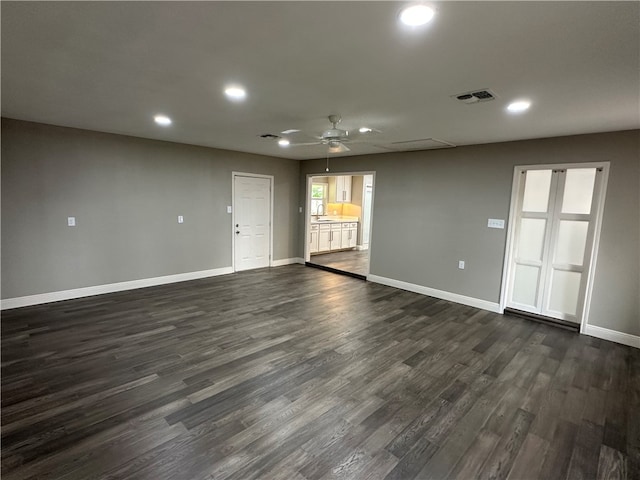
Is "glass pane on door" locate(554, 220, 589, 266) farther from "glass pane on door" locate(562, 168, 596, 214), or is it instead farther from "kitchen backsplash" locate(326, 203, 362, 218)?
"kitchen backsplash" locate(326, 203, 362, 218)

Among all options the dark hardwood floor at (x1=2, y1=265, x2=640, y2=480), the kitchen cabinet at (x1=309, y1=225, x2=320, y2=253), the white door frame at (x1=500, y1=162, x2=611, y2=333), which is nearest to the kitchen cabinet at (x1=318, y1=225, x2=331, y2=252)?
the kitchen cabinet at (x1=309, y1=225, x2=320, y2=253)

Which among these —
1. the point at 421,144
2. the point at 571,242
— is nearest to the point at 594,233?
the point at 571,242

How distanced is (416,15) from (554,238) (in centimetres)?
401

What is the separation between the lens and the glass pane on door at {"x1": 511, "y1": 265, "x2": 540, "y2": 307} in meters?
4.48

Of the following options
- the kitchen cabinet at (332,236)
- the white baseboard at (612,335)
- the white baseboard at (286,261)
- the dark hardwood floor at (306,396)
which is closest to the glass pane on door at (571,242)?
the white baseboard at (612,335)

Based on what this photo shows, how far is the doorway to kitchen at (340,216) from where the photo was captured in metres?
8.52

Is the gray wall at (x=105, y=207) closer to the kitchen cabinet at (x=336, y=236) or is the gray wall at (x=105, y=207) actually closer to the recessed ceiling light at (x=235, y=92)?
the recessed ceiling light at (x=235, y=92)

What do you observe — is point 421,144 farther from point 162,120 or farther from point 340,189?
point 340,189

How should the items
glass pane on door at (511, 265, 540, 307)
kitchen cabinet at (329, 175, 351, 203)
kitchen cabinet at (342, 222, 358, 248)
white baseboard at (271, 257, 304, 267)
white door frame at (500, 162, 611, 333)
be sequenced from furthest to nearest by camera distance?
kitchen cabinet at (329, 175, 351, 203) < kitchen cabinet at (342, 222, 358, 248) < white baseboard at (271, 257, 304, 267) < glass pane on door at (511, 265, 540, 307) < white door frame at (500, 162, 611, 333)

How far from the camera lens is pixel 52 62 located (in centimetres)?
221

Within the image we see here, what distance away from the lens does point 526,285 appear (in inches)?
179

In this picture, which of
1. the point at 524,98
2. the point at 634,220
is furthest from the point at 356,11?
the point at 634,220

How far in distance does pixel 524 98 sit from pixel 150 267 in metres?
5.60

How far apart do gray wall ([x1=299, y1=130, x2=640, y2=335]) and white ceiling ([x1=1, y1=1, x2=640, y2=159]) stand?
522 mm
